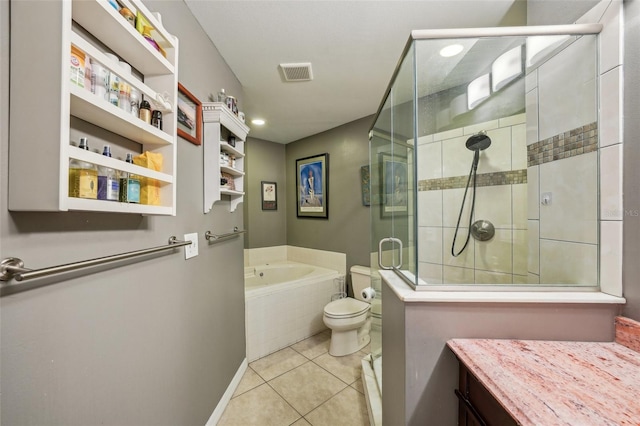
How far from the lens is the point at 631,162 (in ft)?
2.72

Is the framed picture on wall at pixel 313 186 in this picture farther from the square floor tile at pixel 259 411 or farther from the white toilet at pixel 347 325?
the square floor tile at pixel 259 411

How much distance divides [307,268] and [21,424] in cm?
263

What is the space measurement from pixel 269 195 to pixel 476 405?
125 inches

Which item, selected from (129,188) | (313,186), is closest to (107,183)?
Result: (129,188)

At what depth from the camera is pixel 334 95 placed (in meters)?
2.27

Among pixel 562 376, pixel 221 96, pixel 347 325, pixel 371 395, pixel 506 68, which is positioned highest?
pixel 506 68

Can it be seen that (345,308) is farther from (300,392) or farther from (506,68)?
(506,68)

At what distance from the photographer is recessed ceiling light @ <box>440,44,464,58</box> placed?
1.16 metres

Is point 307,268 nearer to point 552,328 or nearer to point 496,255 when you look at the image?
point 496,255

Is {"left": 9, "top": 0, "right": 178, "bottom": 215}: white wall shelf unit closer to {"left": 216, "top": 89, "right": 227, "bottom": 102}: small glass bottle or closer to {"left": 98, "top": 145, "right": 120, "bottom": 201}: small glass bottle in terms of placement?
{"left": 98, "top": 145, "right": 120, "bottom": 201}: small glass bottle

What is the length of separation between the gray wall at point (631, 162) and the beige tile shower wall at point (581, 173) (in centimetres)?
2

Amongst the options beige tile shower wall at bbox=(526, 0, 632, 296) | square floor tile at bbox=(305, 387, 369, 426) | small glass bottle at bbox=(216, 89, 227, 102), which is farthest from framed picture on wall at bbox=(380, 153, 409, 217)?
square floor tile at bbox=(305, 387, 369, 426)

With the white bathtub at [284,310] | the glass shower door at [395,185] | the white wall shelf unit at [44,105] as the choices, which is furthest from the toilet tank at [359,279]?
the white wall shelf unit at [44,105]

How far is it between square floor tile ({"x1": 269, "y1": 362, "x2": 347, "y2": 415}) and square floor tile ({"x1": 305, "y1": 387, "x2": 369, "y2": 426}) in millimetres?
49
